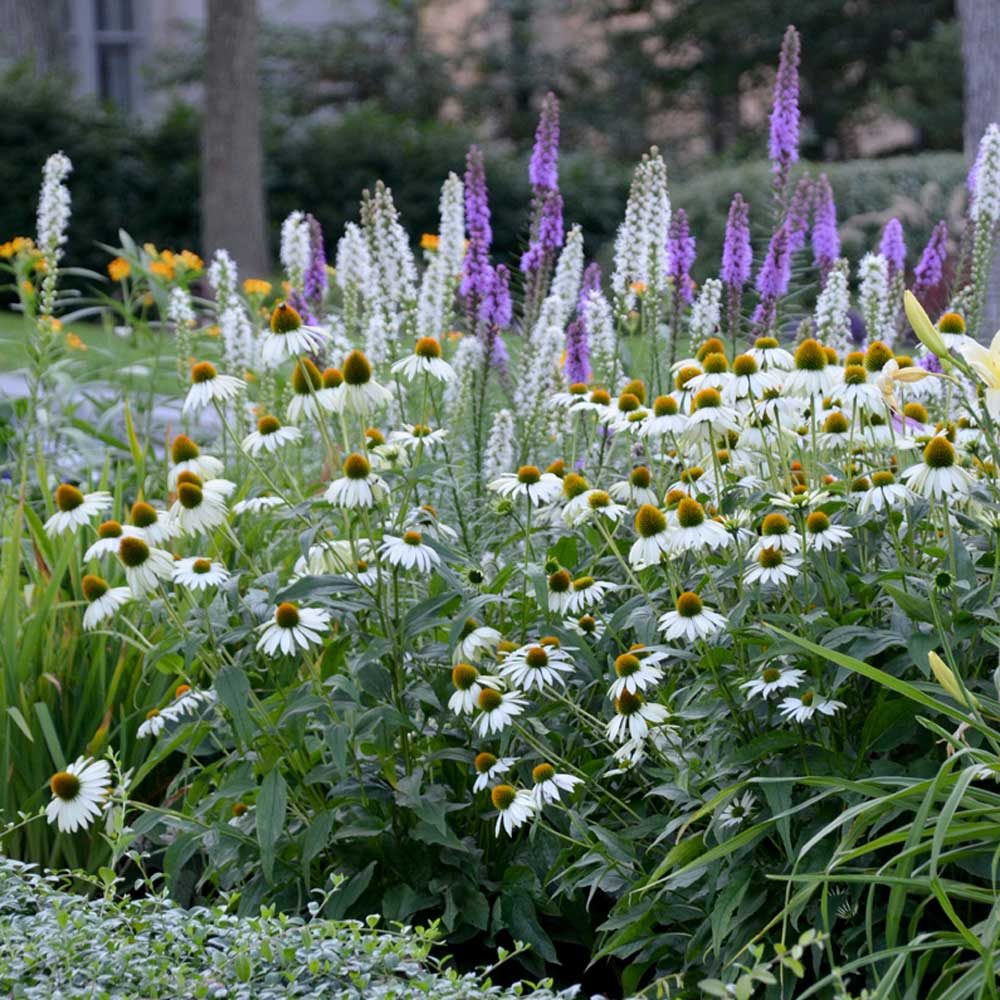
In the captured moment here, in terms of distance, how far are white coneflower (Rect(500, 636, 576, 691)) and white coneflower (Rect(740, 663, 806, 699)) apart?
32cm

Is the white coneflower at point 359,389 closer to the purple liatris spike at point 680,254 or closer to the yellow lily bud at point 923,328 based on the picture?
the yellow lily bud at point 923,328

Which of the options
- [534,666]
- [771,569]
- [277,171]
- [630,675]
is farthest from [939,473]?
[277,171]

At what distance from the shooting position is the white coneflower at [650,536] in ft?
8.23

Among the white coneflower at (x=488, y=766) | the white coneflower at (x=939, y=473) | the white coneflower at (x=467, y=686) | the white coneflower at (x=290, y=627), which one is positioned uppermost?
the white coneflower at (x=939, y=473)

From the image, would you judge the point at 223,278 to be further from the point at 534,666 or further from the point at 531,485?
the point at 534,666

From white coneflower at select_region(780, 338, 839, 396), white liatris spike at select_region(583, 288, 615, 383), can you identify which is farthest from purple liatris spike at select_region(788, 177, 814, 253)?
white coneflower at select_region(780, 338, 839, 396)

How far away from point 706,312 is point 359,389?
60.7 inches

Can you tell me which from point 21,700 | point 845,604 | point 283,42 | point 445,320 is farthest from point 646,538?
point 283,42

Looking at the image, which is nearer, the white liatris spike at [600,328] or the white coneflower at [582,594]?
the white coneflower at [582,594]

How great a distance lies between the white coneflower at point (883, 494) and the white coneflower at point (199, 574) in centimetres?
118

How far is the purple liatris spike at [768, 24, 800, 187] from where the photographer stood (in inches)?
156

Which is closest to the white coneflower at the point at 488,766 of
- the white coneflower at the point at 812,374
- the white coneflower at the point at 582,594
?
the white coneflower at the point at 582,594

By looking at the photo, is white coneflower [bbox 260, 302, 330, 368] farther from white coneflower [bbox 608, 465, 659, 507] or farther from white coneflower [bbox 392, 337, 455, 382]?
white coneflower [bbox 608, 465, 659, 507]

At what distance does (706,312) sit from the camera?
3.87 metres
